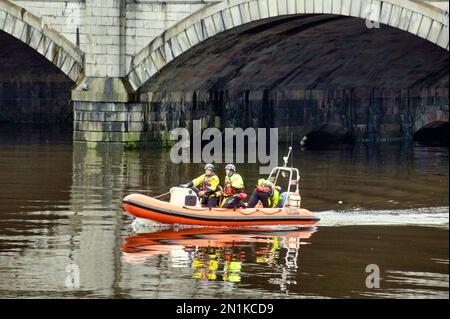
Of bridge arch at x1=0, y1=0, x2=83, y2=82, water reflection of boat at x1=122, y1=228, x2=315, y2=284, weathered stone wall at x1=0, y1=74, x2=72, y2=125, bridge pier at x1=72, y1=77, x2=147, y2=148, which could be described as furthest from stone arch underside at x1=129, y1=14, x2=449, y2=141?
water reflection of boat at x1=122, y1=228, x2=315, y2=284

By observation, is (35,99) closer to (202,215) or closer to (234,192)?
(234,192)

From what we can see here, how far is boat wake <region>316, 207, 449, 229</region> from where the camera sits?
1560 inches

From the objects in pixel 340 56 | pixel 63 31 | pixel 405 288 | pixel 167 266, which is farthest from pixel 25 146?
pixel 405 288

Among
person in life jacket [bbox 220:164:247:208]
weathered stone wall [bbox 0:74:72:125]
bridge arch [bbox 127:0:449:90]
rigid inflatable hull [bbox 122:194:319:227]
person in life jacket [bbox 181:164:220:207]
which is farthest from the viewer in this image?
weathered stone wall [bbox 0:74:72:125]

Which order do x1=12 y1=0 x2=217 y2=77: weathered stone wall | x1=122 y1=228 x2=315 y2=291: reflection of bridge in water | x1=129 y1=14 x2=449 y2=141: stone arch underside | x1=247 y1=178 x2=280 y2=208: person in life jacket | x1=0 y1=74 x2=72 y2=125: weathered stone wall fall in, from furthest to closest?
1. x1=0 y1=74 x2=72 y2=125: weathered stone wall
2. x1=12 y1=0 x2=217 y2=77: weathered stone wall
3. x1=129 y1=14 x2=449 y2=141: stone arch underside
4. x1=247 y1=178 x2=280 y2=208: person in life jacket
5. x1=122 y1=228 x2=315 y2=291: reflection of bridge in water

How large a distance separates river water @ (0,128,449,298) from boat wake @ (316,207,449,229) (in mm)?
28

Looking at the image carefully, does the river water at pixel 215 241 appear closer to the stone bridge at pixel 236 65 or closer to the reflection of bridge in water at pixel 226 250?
the reflection of bridge in water at pixel 226 250

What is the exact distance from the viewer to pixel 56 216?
40.9 meters

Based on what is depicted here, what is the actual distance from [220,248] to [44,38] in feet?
84.9

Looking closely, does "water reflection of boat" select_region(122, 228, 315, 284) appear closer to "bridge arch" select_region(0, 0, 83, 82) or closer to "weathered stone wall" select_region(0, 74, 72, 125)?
"bridge arch" select_region(0, 0, 83, 82)

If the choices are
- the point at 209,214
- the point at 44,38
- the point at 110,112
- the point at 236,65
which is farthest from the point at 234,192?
the point at 44,38

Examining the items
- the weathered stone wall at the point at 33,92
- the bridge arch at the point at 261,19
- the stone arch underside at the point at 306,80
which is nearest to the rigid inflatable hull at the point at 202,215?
the bridge arch at the point at 261,19

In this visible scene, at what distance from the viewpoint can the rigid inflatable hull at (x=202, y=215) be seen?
39.1 meters

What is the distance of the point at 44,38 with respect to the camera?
2373 inches
